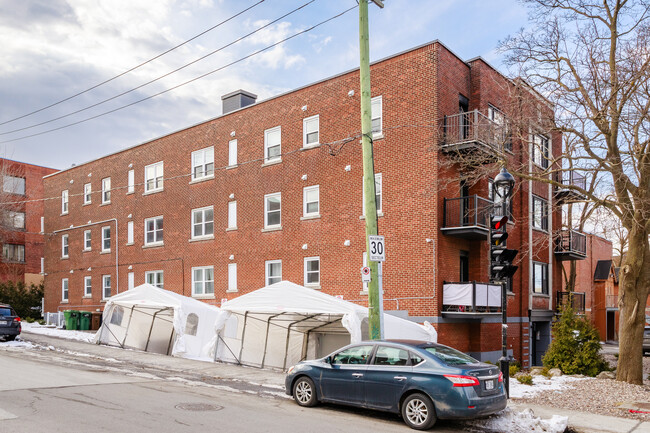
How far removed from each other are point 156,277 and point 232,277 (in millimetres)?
6191

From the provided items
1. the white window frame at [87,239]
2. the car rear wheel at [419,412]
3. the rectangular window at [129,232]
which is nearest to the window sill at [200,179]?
the rectangular window at [129,232]

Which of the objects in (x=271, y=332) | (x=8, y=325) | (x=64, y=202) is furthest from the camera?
(x=64, y=202)

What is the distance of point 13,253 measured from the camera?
171ft

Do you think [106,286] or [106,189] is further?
[106,189]

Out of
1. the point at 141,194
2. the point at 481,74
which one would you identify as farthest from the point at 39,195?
the point at 481,74

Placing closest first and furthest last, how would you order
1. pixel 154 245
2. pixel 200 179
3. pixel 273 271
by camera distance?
pixel 273 271, pixel 200 179, pixel 154 245

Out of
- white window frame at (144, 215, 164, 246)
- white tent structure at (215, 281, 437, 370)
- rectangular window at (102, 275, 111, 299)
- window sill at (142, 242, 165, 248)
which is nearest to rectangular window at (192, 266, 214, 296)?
window sill at (142, 242, 165, 248)

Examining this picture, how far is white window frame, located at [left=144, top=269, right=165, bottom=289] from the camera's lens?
30000mm

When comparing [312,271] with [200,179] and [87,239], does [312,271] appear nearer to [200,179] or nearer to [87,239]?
[200,179]

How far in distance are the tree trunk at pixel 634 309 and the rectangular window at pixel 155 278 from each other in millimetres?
21881

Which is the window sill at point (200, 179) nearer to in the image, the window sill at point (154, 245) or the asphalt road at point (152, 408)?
the window sill at point (154, 245)

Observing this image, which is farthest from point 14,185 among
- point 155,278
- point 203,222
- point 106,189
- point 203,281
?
point 203,281

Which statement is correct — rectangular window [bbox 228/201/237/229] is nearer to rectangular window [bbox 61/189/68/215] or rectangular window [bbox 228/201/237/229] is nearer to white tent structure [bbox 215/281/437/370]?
white tent structure [bbox 215/281/437/370]

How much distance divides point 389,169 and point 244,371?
28.9ft
